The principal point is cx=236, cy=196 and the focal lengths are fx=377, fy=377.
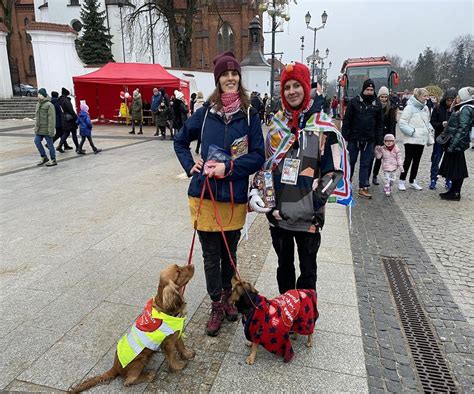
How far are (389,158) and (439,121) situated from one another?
1.80 m

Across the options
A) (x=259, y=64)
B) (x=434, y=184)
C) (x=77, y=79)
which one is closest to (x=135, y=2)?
(x=259, y=64)

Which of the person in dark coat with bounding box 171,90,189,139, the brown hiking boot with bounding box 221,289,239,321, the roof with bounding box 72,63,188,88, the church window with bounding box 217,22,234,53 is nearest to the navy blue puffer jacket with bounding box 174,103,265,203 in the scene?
the brown hiking boot with bounding box 221,289,239,321

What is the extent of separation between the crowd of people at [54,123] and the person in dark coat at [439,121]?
927 cm

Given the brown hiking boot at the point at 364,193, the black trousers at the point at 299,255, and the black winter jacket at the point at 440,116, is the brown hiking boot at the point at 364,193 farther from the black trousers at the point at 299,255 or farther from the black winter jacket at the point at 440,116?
the black trousers at the point at 299,255

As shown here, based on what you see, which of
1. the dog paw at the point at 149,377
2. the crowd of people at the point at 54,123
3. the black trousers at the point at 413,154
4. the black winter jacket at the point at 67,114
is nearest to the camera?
the dog paw at the point at 149,377

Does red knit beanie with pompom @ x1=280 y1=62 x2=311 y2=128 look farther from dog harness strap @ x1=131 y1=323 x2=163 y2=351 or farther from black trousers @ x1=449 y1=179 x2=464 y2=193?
black trousers @ x1=449 y1=179 x2=464 y2=193

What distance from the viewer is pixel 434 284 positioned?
13.3ft

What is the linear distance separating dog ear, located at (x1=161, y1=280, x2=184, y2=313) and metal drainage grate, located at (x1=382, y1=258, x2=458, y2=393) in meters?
1.75

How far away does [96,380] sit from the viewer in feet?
8.07

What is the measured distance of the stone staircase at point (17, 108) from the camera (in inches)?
914

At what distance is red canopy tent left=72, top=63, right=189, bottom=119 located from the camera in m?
19.2

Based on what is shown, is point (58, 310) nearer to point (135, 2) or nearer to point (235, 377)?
point (235, 377)

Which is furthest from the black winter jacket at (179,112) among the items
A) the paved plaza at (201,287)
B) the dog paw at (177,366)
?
the dog paw at (177,366)

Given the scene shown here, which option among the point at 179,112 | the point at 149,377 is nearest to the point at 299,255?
the point at 149,377
